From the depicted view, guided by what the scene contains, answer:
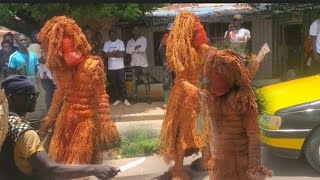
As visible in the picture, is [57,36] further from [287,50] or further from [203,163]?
[287,50]

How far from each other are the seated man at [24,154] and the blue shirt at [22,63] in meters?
4.43

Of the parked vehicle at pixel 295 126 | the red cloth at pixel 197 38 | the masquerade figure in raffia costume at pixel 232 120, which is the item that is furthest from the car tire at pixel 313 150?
the masquerade figure in raffia costume at pixel 232 120

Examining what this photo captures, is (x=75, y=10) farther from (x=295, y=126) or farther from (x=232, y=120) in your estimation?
(x=232, y=120)

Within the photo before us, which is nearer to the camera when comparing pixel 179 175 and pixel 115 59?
pixel 179 175

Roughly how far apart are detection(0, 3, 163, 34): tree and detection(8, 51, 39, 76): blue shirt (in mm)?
846

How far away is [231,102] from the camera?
10.2ft

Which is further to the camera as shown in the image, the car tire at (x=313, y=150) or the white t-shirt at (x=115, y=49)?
the white t-shirt at (x=115, y=49)

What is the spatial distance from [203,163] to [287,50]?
5.98 meters

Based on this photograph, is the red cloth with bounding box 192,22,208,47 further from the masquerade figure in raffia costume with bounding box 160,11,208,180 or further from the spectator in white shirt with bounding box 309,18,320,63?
the spectator in white shirt with bounding box 309,18,320,63

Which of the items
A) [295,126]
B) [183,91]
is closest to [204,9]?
[295,126]

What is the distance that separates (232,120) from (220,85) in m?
0.24

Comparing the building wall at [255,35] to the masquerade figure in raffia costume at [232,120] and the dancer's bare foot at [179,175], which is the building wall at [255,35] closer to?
the dancer's bare foot at [179,175]

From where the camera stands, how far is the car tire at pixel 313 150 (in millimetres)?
4801

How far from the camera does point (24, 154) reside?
2566 millimetres
